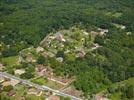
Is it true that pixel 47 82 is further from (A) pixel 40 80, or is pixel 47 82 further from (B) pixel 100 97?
(B) pixel 100 97

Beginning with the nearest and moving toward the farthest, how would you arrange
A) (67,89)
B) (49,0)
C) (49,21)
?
(67,89)
(49,21)
(49,0)

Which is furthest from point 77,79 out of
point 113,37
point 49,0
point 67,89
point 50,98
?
point 49,0

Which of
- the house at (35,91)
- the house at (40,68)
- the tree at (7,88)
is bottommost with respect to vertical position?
the house at (35,91)

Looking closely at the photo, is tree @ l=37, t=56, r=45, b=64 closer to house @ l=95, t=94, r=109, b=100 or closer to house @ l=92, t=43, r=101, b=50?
house @ l=92, t=43, r=101, b=50

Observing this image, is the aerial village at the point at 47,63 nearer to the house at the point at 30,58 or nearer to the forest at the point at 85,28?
the house at the point at 30,58

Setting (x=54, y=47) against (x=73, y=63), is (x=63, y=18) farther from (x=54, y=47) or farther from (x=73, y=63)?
(x=73, y=63)

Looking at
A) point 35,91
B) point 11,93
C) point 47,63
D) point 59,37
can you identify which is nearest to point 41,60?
point 47,63

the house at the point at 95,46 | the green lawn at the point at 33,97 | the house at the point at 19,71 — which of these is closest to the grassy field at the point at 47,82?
the house at the point at 19,71

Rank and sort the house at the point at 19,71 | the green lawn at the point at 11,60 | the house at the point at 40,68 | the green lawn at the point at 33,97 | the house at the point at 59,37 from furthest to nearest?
the house at the point at 59,37, the green lawn at the point at 11,60, the house at the point at 40,68, the house at the point at 19,71, the green lawn at the point at 33,97

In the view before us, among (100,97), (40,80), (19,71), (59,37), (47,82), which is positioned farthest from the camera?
(59,37)
